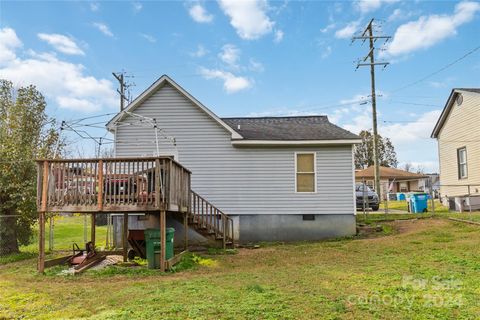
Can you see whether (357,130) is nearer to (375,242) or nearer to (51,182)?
(375,242)

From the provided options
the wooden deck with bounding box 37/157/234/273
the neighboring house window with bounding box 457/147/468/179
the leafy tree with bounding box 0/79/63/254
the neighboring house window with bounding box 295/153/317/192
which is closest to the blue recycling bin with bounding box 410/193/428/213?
the neighboring house window with bounding box 457/147/468/179

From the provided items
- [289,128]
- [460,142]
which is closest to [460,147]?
[460,142]

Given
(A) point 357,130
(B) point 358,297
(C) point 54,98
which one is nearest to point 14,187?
(C) point 54,98

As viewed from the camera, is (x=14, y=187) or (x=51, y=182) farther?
(x=14, y=187)

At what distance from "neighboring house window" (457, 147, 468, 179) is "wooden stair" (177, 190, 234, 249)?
1197 cm

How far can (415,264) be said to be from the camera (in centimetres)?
778

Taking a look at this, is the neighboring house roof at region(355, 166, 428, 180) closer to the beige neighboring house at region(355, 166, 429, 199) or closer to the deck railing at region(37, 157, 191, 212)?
the beige neighboring house at region(355, 166, 429, 199)

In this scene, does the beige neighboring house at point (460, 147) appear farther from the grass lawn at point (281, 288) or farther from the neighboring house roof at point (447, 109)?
the grass lawn at point (281, 288)

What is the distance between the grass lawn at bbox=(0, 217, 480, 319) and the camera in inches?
198

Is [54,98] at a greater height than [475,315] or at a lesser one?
greater

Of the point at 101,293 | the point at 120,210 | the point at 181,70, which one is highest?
the point at 181,70

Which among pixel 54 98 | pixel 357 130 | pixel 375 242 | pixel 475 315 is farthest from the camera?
pixel 357 130

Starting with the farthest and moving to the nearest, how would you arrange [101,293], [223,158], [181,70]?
[181,70] < [223,158] < [101,293]

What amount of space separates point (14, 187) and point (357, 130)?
4742 centimetres
